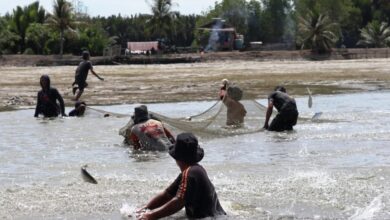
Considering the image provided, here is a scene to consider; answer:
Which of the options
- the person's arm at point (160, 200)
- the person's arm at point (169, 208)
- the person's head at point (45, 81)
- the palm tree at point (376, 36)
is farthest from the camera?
the palm tree at point (376, 36)

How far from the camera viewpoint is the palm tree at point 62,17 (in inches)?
2694

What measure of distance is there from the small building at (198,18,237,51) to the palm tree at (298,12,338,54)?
7.16 meters

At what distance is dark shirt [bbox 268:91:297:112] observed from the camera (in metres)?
14.8

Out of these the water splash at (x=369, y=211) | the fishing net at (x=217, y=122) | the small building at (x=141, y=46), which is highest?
the water splash at (x=369, y=211)

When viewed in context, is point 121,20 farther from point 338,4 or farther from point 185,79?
point 185,79

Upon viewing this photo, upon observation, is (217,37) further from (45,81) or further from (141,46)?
(45,81)

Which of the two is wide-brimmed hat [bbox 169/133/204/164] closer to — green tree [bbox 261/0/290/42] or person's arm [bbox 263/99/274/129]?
person's arm [bbox 263/99/274/129]

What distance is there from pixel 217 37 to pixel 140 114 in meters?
72.4

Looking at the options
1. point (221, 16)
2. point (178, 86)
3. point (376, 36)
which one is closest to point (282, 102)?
point (178, 86)

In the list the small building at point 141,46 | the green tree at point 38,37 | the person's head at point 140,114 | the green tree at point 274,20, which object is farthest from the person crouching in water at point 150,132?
the green tree at point 274,20

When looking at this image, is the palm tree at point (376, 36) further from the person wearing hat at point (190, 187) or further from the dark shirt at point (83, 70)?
the person wearing hat at point (190, 187)

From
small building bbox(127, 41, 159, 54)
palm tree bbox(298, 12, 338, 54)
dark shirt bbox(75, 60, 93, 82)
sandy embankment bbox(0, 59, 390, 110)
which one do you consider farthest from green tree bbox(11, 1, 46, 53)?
dark shirt bbox(75, 60, 93, 82)

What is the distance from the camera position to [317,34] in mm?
72875

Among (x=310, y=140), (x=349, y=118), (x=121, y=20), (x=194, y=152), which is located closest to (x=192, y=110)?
(x=349, y=118)
